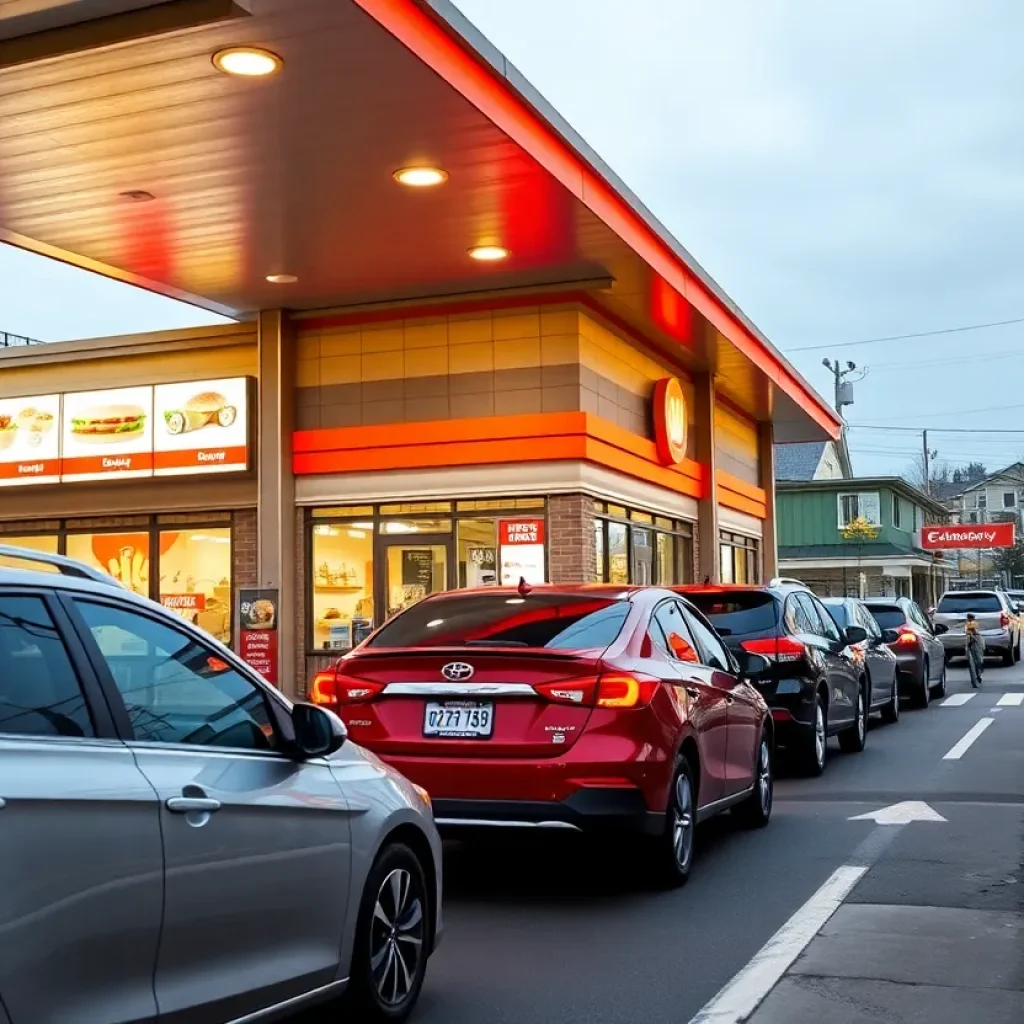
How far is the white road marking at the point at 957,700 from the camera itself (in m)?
21.2

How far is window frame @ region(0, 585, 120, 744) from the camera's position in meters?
3.85

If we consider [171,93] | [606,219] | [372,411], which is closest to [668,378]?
[372,411]

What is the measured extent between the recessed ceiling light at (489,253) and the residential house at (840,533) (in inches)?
1642

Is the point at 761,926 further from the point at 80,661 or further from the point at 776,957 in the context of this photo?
the point at 80,661

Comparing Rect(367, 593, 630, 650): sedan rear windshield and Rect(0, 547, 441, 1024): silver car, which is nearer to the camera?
Rect(0, 547, 441, 1024): silver car

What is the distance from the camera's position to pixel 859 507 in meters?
59.0

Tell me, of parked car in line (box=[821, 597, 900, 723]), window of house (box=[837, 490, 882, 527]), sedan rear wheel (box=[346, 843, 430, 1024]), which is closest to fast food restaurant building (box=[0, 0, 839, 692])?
parked car in line (box=[821, 597, 900, 723])

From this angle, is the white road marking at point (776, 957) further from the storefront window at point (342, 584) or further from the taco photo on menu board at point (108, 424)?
the taco photo on menu board at point (108, 424)

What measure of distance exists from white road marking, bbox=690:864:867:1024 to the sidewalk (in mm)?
48

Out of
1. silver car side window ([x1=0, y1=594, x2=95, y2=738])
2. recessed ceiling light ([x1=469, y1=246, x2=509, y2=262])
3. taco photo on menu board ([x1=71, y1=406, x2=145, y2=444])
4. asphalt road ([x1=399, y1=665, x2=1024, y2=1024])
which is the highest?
recessed ceiling light ([x1=469, y1=246, x2=509, y2=262])

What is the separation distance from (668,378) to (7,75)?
13.3 m

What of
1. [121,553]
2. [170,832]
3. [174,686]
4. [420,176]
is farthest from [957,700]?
[170,832]

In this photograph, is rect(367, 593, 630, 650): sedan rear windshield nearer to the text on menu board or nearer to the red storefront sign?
→ the red storefront sign

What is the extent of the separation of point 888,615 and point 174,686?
18402 mm
